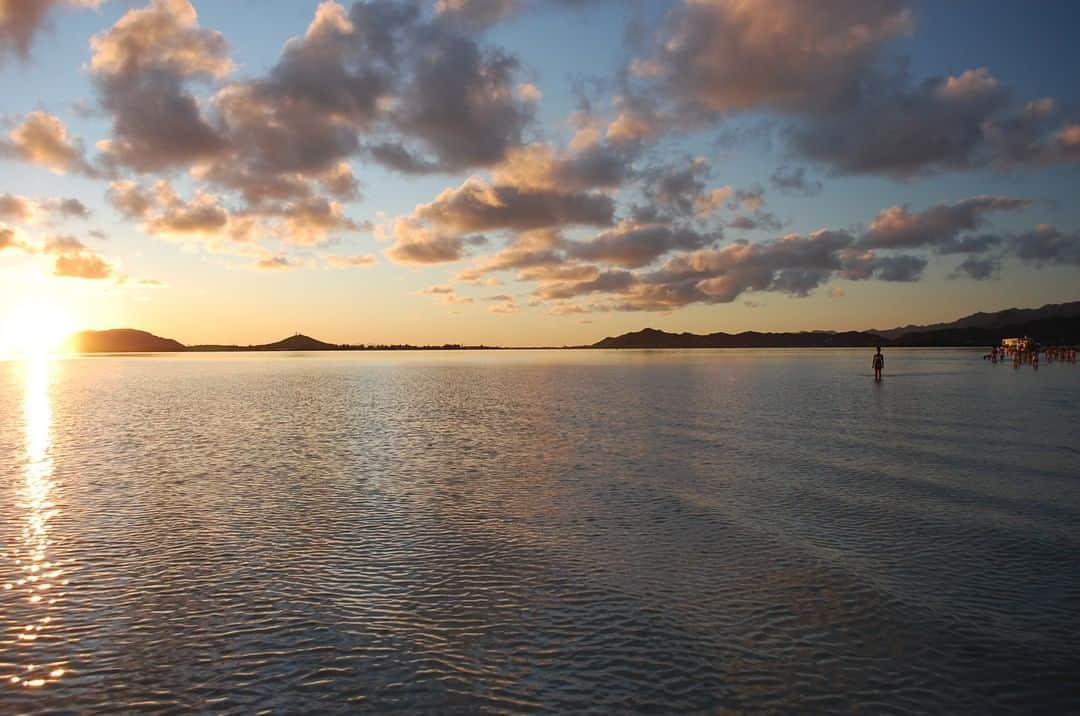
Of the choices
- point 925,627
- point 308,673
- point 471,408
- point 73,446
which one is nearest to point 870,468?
point 925,627

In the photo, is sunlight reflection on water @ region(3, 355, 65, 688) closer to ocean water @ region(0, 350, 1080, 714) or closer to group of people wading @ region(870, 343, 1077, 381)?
ocean water @ region(0, 350, 1080, 714)

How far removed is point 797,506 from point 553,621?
12.9 m

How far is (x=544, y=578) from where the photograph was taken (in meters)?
16.4

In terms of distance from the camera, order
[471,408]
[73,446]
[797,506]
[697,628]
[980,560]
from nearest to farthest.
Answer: [697,628] → [980,560] → [797,506] → [73,446] → [471,408]

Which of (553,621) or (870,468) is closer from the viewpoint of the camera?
(553,621)

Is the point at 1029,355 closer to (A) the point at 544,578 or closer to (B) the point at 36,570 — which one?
(A) the point at 544,578

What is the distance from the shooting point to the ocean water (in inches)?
439

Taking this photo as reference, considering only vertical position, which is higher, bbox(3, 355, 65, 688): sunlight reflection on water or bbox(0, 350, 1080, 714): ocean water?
bbox(3, 355, 65, 688): sunlight reflection on water

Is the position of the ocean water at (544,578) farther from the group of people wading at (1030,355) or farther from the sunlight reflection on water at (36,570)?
the group of people wading at (1030,355)

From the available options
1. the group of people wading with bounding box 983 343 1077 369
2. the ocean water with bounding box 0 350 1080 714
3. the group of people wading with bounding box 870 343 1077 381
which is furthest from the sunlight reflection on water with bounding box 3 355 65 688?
the group of people wading with bounding box 983 343 1077 369

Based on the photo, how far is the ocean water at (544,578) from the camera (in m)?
11.2

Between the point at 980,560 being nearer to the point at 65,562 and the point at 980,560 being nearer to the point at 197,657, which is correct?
the point at 197,657

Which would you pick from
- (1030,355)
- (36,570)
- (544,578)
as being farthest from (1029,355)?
(36,570)

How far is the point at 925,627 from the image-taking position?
13.4 metres
